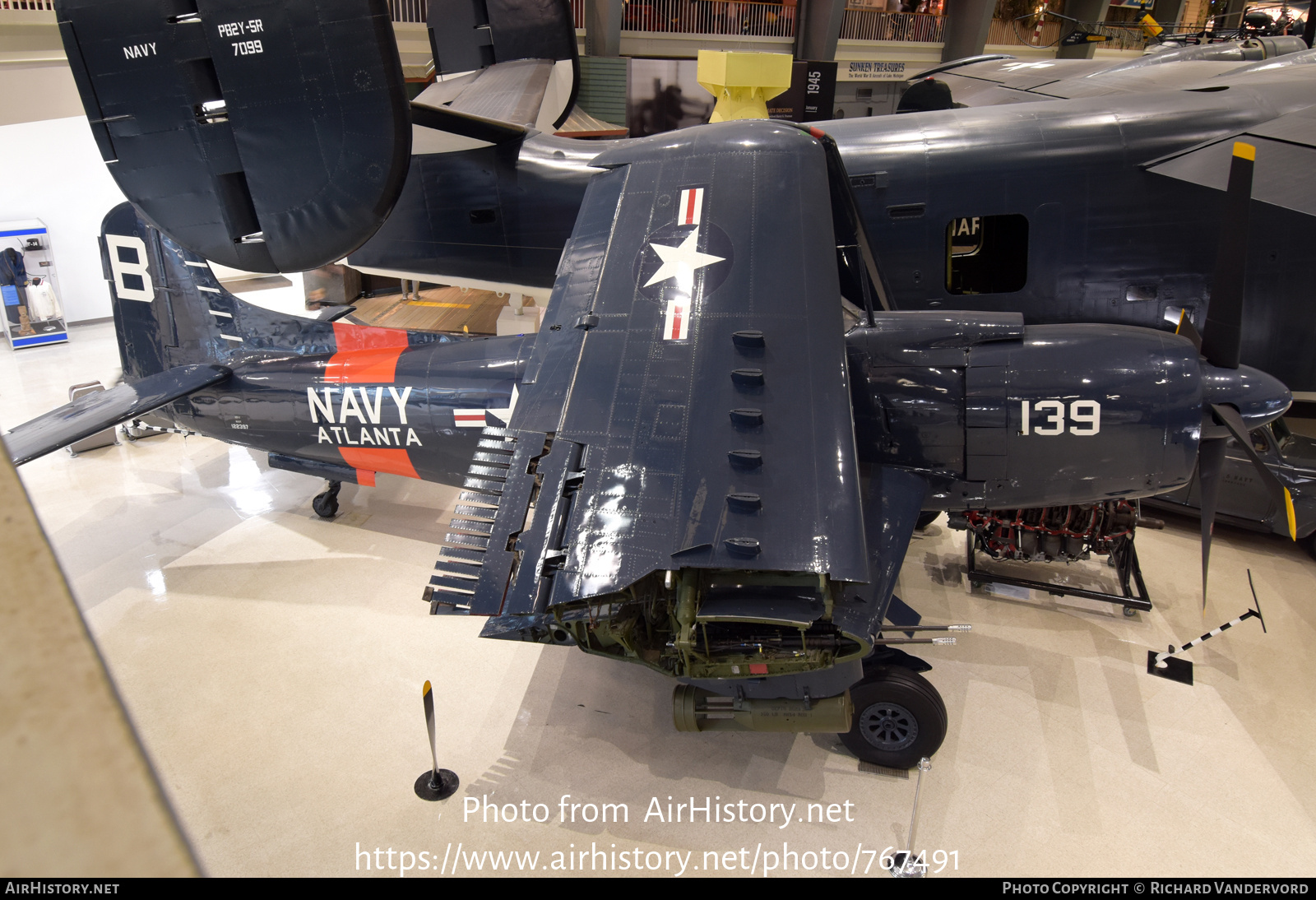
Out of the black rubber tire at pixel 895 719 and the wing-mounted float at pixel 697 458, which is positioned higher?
the wing-mounted float at pixel 697 458

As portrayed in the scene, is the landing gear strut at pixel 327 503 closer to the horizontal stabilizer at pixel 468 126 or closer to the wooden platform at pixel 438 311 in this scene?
the horizontal stabilizer at pixel 468 126

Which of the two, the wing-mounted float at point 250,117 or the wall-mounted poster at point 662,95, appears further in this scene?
the wall-mounted poster at point 662,95

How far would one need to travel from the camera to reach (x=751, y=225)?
5.27m

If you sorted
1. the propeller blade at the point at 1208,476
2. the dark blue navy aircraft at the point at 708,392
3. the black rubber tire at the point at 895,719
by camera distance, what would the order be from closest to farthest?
the dark blue navy aircraft at the point at 708,392 → the black rubber tire at the point at 895,719 → the propeller blade at the point at 1208,476

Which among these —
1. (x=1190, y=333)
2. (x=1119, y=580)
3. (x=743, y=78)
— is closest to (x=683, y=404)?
(x=1190, y=333)

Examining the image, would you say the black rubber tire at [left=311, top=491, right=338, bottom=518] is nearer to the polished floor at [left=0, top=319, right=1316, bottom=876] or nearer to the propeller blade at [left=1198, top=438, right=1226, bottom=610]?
the polished floor at [left=0, top=319, right=1316, bottom=876]

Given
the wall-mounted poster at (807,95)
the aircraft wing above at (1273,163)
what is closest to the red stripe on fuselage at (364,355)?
the aircraft wing above at (1273,163)

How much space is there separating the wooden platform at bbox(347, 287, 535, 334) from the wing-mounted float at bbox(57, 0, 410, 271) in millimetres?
6591

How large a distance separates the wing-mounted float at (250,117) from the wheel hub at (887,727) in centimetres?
539

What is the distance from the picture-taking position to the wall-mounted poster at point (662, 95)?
54.3ft

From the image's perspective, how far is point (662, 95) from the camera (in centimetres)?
1664

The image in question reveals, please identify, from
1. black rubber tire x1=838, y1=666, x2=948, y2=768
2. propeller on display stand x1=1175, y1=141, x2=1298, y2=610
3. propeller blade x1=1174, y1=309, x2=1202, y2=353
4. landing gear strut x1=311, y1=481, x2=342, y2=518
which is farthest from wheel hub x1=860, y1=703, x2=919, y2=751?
landing gear strut x1=311, y1=481, x2=342, y2=518

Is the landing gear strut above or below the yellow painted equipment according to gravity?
below

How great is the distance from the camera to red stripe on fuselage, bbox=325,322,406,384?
7.39 meters
